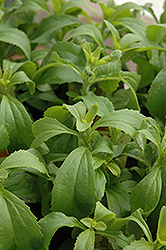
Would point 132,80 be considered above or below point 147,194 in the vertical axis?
above

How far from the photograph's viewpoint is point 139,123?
0.51m

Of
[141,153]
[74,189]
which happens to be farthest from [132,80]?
[74,189]

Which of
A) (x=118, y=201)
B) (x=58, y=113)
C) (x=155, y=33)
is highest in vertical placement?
(x=155, y=33)

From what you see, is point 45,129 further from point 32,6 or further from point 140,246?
point 32,6

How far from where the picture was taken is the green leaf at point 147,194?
0.50 metres

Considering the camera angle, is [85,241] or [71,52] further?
[71,52]

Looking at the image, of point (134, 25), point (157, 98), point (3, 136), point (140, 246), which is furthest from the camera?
point (134, 25)

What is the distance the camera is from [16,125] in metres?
0.59

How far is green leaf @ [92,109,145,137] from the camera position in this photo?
490 millimetres

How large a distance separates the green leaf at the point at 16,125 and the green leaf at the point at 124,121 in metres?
0.16

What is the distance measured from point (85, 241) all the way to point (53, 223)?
55 mm

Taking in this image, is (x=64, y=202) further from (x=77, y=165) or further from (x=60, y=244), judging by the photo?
(x=60, y=244)

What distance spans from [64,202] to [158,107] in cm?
31

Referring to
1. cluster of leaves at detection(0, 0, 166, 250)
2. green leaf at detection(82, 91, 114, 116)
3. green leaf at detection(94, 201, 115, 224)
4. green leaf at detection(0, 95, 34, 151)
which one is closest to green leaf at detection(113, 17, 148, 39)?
cluster of leaves at detection(0, 0, 166, 250)
